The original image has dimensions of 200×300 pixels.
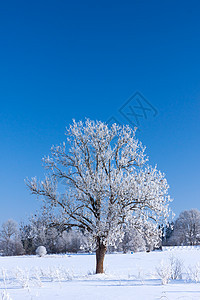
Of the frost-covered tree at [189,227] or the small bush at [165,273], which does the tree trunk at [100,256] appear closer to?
the small bush at [165,273]

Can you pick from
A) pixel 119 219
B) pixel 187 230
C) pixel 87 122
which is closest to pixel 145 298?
pixel 119 219

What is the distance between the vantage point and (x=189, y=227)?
70375mm

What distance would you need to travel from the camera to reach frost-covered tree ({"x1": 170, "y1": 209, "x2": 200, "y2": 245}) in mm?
69688

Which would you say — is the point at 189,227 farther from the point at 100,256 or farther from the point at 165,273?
the point at 165,273

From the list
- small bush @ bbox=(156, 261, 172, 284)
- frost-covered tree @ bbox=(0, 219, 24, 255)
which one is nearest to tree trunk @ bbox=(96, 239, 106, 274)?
small bush @ bbox=(156, 261, 172, 284)

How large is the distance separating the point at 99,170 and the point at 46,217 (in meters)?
3.48

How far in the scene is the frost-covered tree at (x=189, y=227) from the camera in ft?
229

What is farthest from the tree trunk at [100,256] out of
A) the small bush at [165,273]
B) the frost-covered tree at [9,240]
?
the frost-covered tree at [9,240]

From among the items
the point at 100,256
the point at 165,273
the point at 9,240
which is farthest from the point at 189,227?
the point at 165,273

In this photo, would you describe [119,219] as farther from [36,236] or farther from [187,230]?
[187,230]

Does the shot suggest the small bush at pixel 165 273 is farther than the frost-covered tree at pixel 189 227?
No

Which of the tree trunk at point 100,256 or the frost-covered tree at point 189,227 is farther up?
the frost-covered tree at point 189,227

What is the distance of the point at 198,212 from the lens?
234 feet

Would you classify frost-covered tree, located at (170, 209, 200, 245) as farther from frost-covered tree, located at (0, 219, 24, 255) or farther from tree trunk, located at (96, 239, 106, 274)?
tree trunk, located at (96, 239, 106, 274)
